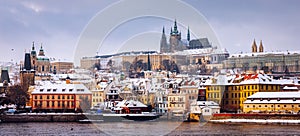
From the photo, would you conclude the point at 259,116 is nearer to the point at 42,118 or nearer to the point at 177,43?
the point at 42,118

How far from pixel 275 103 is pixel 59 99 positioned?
18955mm

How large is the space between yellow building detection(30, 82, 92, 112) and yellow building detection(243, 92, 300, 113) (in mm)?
14515

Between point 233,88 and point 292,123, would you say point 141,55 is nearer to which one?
point 233,88

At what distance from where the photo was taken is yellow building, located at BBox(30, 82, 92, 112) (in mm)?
53125

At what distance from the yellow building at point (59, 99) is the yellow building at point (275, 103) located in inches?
571

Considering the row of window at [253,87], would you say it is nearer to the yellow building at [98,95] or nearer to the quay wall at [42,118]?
the yellow building at [98,95]

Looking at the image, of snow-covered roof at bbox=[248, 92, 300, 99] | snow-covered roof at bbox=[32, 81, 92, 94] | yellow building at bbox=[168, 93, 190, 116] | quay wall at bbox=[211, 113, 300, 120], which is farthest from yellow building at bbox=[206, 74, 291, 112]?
snow-covered roof at bbox=[32, 81, 92, 94]

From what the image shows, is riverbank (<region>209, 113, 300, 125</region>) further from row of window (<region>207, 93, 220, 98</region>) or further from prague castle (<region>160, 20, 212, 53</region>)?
prague castle (<region>160, 20, 212, 53</region>)

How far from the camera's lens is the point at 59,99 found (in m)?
53.6

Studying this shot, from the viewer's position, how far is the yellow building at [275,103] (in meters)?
43.7

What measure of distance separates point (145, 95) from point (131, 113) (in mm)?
9813

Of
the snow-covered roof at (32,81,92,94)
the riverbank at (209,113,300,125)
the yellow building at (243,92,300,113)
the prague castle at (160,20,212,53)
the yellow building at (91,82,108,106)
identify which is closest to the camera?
the riverbank at (209,113,300,125)

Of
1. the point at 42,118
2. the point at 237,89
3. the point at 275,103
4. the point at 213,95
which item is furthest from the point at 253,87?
the point at 42,118

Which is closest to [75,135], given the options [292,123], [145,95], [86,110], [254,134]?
[254,134]
